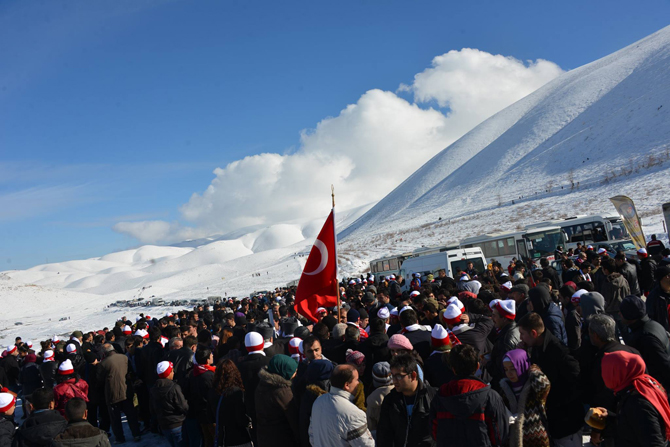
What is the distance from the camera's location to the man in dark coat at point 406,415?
13.2ft

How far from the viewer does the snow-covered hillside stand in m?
55.5

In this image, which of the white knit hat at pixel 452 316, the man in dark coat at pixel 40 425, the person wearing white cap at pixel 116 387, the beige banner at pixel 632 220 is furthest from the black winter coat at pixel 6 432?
the beige banner at pixel 632 220

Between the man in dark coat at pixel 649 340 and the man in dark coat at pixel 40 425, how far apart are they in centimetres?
601

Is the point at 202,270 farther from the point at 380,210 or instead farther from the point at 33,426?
the point at 33,426

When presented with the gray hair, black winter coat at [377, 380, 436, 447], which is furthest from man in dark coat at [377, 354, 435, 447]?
the gray hair

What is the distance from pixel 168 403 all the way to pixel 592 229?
83.5ft

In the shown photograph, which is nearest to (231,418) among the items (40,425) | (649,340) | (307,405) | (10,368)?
(307,405)

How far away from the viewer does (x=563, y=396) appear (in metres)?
4.44

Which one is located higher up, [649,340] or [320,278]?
[320,278]

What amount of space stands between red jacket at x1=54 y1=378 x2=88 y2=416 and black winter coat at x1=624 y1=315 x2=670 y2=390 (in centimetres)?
754

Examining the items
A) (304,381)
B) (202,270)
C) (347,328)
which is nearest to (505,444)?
(304,381)

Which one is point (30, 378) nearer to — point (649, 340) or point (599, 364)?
point (599, 364)

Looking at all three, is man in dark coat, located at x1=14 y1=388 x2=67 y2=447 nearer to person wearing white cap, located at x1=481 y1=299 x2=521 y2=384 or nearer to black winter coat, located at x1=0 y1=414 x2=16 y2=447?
black winter coat, located at x1=0 y1=414 x2=16 y2=447

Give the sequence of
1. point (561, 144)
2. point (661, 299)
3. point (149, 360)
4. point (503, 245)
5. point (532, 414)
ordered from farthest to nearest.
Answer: point (561, 144) → point (503, 245) → point (149, 360) → point (661, 299) → point (532, 414)
